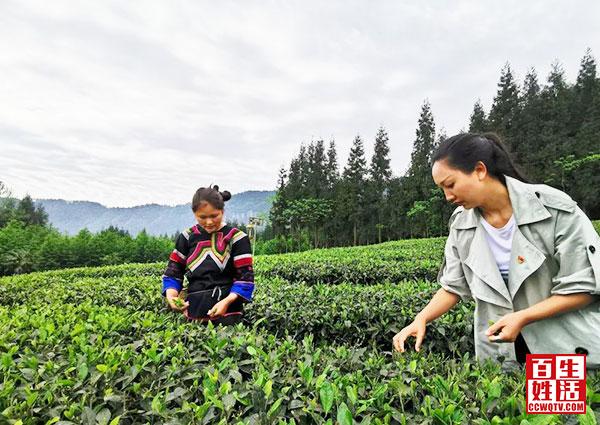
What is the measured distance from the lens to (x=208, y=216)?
2500 mm

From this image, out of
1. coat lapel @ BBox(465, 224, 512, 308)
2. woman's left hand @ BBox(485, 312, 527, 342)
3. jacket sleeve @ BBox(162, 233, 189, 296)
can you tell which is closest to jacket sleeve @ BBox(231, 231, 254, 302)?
jacket sleeve @ BBox(162, 233, 189, 296)

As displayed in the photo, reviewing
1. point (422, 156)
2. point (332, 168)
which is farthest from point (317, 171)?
point (422, 156)

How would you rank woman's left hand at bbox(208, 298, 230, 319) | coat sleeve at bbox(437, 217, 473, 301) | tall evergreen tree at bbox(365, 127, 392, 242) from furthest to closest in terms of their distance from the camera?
1. tall evergreen tree at bbox(365, 127, 392, 242)
2. woman's left hand at bbox(208, 298, 230, 319)
3. coat sleeve at bbox(437, 217, 473, 301)

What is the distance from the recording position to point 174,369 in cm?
152

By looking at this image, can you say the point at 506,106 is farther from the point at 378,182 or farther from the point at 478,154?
the point at 478,154

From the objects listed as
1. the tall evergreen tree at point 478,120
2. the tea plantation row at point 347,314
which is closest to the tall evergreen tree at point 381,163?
the tall evergreen tree at point 478,120

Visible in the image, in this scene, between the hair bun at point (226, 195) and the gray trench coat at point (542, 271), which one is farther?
the hair bun at point (226, 195)

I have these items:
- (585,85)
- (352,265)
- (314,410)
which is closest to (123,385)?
(314,410)

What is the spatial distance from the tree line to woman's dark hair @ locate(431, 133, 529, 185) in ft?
89.4

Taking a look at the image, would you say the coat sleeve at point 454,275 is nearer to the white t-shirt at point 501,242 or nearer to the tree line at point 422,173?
the white t-shirt at point 501,242

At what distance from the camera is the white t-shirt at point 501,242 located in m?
1.54

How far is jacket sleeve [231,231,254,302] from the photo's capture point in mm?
2579

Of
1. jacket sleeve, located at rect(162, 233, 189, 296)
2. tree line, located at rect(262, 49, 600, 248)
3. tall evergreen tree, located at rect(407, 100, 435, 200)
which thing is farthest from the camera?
tall evergreen tree, located at rect(407, 100, 435, 200)

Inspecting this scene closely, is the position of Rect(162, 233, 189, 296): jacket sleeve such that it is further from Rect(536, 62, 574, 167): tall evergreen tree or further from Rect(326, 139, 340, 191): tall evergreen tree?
Rect(326, 139, 340, 191): tall evergreen tree
